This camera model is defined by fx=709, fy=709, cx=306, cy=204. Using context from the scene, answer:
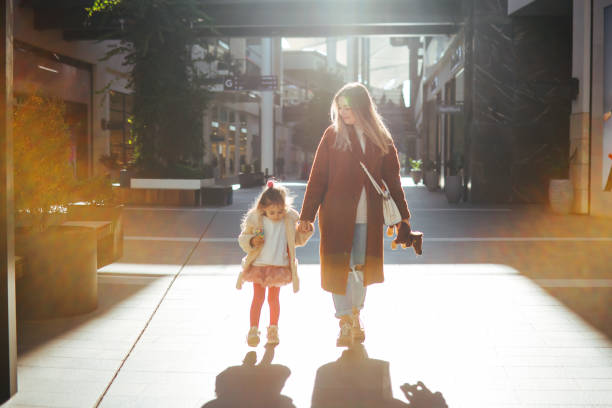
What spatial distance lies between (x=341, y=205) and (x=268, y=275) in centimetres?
65

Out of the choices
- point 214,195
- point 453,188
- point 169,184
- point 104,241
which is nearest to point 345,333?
point 104,241

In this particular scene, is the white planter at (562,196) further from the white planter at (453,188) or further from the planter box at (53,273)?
the planter box at (53,273)

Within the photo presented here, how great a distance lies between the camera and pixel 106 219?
830 centimetres

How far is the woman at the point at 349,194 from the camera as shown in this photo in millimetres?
4613

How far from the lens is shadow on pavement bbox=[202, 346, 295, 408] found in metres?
3.59

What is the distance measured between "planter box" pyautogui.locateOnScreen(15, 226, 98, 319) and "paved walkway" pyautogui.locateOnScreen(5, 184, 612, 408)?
15 cm

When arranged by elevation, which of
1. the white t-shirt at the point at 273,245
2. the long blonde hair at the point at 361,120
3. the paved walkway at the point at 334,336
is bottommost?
the paved walkway at the point at 334,336

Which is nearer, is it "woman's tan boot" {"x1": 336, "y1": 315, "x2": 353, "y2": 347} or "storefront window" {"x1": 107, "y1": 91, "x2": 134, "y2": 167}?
"woman's tan boot" {"x1": 336, "y1": 315, "x2": 353, "y2": 347}

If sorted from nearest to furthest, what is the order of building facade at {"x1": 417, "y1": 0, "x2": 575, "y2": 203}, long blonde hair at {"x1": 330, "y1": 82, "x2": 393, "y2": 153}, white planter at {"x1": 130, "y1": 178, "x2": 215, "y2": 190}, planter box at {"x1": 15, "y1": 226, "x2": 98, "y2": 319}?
long blonde hair at {"x1": 330, "y1": 82, "x2": 393, "y2": 153} → planter box at {"x1": 15, "y1": 226, "x2": 98, "y2": 319} → white planter at {"x1": 130, "y1": 178, "x2": 215, "y2": 190} → building facade at {"x1": 417, "y1": 0, "x2": 575, "y2": 203}

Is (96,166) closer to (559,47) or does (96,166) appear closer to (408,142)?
(559,47)

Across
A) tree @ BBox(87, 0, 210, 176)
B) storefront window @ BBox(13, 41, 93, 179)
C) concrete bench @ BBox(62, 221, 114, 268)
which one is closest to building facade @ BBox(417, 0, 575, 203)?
tree @ BBox(87, 0, 210, 176)

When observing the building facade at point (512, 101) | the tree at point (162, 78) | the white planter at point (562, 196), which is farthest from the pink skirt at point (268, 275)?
the building facade at point (512, 101)

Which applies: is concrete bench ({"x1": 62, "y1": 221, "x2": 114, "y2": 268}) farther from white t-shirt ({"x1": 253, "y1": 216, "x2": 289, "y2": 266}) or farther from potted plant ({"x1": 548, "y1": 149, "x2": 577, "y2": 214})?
potted plant ({"x1": 548, "y1": 149, "x2": 577, "y2": 214})

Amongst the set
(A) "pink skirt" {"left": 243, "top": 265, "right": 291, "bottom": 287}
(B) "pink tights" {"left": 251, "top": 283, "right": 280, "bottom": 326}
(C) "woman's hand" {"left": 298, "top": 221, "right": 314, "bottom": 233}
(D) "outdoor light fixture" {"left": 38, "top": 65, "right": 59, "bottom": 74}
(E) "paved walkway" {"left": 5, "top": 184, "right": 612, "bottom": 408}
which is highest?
(D) "outdoor light fixture" {"left": 38, "top": 65, "right": 59, "bottom": 74}
